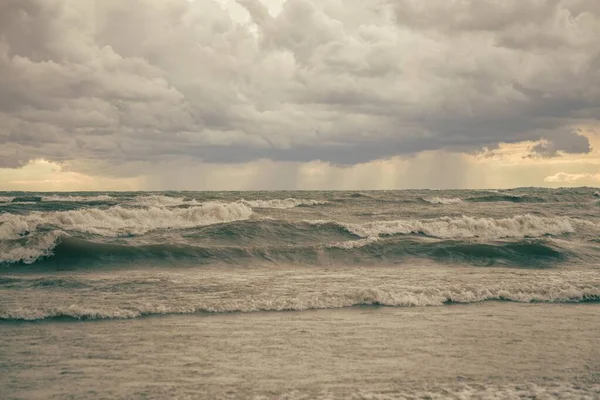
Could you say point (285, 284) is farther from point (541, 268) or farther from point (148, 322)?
point (541, 268)

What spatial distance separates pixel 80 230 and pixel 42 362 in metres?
19.5

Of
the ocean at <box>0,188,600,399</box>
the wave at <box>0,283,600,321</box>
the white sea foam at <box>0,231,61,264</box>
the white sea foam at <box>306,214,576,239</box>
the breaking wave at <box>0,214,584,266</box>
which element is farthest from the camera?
the white sea foam at <box>306,214,576,239</box>

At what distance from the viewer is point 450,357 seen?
934cm

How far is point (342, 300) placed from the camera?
13.9 meters

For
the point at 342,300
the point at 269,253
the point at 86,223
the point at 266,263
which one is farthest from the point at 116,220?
the point at 342,300

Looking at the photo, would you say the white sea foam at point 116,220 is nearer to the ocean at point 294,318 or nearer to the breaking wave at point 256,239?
the breaking wave at point 256,239

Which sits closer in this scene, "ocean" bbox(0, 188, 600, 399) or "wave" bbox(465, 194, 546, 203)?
"ocean" bbox(0, 188, 600, 399)

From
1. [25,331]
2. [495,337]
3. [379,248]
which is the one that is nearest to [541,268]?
[379,248]

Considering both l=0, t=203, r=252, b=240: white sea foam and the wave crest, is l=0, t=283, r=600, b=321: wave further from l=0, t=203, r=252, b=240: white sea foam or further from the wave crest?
l=0, t=203, r=252, b=240: white sea foam

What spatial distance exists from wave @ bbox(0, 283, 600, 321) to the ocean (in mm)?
50

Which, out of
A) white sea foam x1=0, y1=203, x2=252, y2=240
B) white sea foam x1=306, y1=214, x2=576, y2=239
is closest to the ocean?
white sea foam x1=0, y1=203, x2=252, y2=240

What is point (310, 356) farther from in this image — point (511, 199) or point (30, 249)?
point (511, 199)

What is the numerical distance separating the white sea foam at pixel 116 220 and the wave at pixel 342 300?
14.8 m

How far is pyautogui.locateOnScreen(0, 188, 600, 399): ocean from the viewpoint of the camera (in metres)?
8.16
